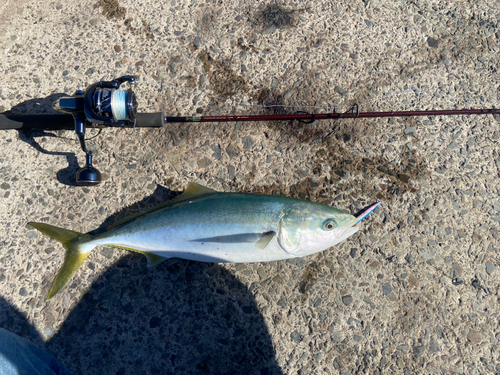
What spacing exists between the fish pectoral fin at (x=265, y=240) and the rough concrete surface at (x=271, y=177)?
44cm

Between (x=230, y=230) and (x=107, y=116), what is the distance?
52.0 inches

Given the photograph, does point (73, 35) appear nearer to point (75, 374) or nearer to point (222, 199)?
point (222, 199)

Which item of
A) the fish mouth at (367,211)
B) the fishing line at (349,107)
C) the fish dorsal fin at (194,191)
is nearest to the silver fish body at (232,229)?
the fish dorsal fin at (194,191)

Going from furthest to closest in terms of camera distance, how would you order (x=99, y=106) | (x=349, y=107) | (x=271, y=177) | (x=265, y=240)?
(x=349, y=107) < (x=271, y=177) < (x=99, y=106) < (x=265, y=240)

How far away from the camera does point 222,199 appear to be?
2.30 meters

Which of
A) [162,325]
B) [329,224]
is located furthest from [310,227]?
[162,325]

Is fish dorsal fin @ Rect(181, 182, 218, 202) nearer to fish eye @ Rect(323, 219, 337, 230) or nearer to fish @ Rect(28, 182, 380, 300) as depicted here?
fish @ Rect(28, 182, 380, 300)

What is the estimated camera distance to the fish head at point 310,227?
2.23 meters

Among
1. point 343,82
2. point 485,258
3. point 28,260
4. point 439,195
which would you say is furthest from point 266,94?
point 28,260

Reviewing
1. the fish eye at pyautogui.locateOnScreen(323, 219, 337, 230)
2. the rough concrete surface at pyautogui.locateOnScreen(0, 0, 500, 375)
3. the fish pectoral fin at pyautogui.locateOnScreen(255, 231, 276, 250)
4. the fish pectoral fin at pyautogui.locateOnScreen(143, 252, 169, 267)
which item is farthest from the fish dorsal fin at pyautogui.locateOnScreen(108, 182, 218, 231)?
the fish eye at pyautogui.locateOnScreen(323, 219, 337, 230)

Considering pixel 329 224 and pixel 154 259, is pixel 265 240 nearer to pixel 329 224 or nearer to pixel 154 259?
pixel 329 224

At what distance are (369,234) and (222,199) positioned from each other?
130 cm

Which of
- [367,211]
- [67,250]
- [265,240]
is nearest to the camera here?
[265,240]

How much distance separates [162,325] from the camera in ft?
7.98
